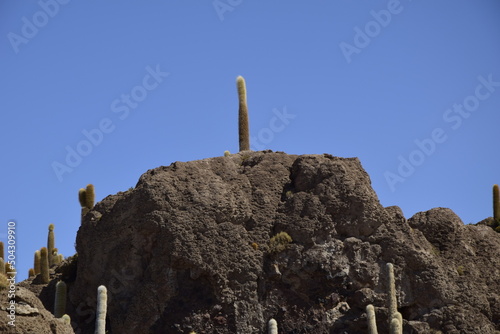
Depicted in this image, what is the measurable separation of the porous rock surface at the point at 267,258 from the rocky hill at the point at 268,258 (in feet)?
0.10

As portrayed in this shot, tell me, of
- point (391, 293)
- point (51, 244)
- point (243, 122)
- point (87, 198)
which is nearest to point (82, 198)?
point (87, 198)

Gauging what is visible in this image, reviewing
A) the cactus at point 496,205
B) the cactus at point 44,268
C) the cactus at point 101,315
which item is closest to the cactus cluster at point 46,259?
the cactus at point 44,268

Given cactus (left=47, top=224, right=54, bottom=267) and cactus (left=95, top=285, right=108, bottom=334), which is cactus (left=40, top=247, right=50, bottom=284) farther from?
cactus (left=95, top=285, right=108, bottom=334)

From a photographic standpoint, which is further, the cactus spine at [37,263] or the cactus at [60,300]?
the cactus spine at [37,263]

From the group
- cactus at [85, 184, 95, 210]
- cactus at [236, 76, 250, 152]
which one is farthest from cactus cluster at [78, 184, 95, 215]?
cactus at [236, 76, 250, 152]

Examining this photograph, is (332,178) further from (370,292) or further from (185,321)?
(185,321)

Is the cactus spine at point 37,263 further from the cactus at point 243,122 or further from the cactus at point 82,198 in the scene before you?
the cactus at point 243,122

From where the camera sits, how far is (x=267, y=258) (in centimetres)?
2662

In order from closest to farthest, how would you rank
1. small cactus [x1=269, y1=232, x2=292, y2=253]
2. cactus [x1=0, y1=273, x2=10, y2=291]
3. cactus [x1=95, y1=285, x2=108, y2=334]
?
1. cactus [x1=0, y1=273, x2=10, y2=291]
2. cactus [x1=95, y1=285, x2=108, y2=334]
3. small cactus [x1=269, y1=232, x2=292, y2=253]

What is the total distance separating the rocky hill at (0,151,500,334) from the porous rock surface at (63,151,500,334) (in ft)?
0.10

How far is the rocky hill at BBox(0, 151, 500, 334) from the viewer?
25.8 metres

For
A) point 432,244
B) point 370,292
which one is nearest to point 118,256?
point 370,292

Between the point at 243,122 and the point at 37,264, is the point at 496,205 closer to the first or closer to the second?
the point at 243,122

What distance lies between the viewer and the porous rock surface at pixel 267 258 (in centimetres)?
2578
